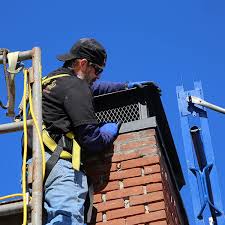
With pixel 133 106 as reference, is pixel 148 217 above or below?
below

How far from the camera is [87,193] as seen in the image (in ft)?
16.3

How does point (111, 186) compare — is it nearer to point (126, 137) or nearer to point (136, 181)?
point (136, 181)

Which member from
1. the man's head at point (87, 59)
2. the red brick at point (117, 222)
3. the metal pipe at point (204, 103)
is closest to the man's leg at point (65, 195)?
the red brick at point (117, 222)

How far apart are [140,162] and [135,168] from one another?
7 cm

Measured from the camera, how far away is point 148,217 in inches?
199

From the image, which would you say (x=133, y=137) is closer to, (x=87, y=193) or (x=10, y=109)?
(x=87, y=193)

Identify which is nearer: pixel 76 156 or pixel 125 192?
pixel 76 156

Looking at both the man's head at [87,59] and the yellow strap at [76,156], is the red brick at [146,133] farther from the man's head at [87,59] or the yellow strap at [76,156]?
the yellow strap at [76,156]

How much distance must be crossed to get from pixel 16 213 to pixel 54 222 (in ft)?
1.20

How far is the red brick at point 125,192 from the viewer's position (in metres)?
5.25

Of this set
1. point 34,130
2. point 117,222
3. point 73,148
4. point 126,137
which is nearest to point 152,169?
point 126,137

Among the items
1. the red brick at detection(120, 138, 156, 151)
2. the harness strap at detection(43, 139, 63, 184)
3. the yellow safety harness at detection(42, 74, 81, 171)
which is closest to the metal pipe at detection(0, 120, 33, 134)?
the harness strap at detection(43, 139, 63, 184)

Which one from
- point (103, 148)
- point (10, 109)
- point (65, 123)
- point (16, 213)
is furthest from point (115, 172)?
point (16, 213)

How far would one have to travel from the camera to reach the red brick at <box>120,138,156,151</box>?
18.2ft
